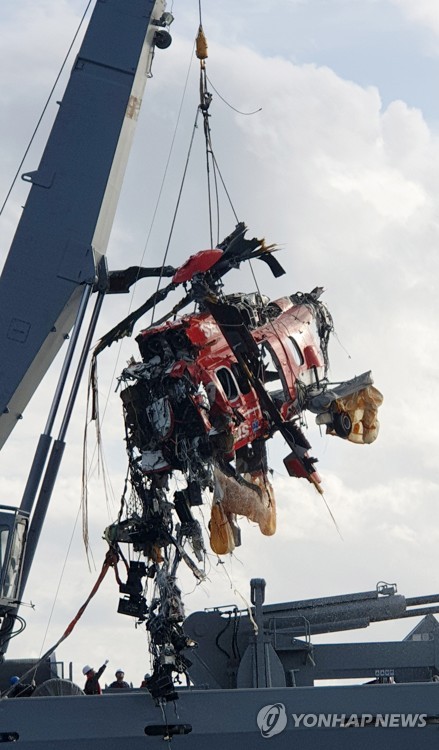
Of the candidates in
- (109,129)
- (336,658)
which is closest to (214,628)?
(336,658)

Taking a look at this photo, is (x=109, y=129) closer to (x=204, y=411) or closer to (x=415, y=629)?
(x=204, y=411)

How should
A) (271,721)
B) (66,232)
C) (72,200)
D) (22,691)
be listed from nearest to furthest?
(271,721) → (22,691) → (66,232) → (72,200)

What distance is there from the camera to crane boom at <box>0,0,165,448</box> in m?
16.2

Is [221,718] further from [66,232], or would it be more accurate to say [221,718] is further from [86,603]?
[66,232]

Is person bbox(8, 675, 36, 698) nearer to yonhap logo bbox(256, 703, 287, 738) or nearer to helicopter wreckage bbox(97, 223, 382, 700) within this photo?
helicopter wreckage bbox(97, 223, 382, 700)

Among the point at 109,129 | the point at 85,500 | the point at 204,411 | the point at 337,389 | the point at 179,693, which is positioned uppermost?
the point at 109,129

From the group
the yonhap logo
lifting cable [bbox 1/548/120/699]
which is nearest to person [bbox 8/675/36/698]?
lifting cable [bbox 1/548/120/699]

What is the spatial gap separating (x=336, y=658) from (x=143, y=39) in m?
9.42

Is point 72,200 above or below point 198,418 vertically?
above

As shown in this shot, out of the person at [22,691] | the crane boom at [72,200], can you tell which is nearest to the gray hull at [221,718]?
the person at [22,691]

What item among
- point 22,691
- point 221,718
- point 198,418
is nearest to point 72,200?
point 198,418

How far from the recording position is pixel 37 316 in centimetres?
1633

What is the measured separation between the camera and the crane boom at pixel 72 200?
16234 millimetres

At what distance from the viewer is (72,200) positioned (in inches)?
659
